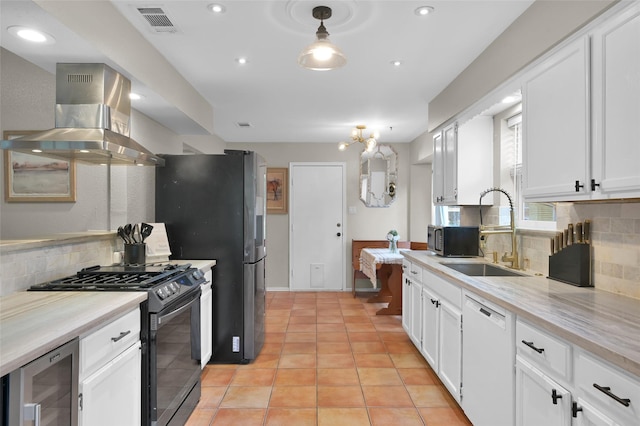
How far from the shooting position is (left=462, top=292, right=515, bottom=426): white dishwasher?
1.77 metres

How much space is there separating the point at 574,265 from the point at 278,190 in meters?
4.78

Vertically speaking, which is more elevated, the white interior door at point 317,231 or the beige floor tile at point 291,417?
the white interior door at point 317,231

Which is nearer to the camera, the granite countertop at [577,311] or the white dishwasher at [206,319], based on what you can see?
the granite countertop at [577,311]

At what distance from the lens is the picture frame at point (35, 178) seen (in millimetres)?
2041

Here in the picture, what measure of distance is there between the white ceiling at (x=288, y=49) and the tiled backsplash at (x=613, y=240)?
1200mm

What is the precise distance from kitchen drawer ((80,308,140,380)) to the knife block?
2300 millimetres

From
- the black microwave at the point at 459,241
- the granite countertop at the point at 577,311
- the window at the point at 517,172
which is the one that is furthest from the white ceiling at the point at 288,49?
the granite countertop at the point at 577,311

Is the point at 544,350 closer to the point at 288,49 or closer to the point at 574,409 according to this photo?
the point at 574,409

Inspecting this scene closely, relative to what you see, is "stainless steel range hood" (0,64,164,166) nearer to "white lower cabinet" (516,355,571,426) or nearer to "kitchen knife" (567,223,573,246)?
"white lower cabinet" (516,355,571,426)

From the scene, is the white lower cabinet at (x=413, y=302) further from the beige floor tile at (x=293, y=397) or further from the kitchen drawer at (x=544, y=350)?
the kitchen drawer at (x=544, y=350)

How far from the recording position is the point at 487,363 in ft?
6.48

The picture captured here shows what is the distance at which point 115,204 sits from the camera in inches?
115

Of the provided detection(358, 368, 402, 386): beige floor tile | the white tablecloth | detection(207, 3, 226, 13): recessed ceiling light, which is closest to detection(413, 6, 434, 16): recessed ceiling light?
detection(207, 3, 226, 13): recessed ceiling light

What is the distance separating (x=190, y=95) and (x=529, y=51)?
2698mm
